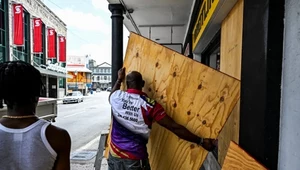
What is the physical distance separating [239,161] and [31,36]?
2347 cm

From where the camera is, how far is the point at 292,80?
1223 mm

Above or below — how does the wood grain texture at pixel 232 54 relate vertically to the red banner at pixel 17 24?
below

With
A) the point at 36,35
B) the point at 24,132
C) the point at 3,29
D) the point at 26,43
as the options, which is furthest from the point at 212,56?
the point at 26,43

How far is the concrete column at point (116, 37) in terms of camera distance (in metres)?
4.70

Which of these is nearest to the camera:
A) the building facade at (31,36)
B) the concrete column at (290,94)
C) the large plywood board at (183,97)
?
the concrete column at (290,94)

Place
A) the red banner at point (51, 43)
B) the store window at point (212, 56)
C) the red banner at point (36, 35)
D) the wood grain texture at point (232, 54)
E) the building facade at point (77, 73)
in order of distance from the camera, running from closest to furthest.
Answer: the wood grain texture at point (232, 54) → the store window at point (212, 56) → the red banner at point (36, 35) → the red banner at point (51, 43) → the building facade at point (77, 73)

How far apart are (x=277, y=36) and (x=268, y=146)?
61cm

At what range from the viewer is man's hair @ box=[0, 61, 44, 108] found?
1.34 meters

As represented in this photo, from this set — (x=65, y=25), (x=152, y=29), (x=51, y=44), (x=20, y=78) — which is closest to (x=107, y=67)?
(x=65, y=25)

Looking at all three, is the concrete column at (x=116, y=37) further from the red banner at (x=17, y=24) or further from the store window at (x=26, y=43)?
the store window at (x=26, y=43)

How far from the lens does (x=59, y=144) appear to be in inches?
55.0

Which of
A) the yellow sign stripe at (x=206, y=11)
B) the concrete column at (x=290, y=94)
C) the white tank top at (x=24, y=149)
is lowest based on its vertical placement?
the white tank top at (x=24, y=149)

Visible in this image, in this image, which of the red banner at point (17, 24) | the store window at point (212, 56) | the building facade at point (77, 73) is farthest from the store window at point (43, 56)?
the store window at point (212, 56)

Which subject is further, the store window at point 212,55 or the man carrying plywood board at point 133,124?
the store window at point 212,55
